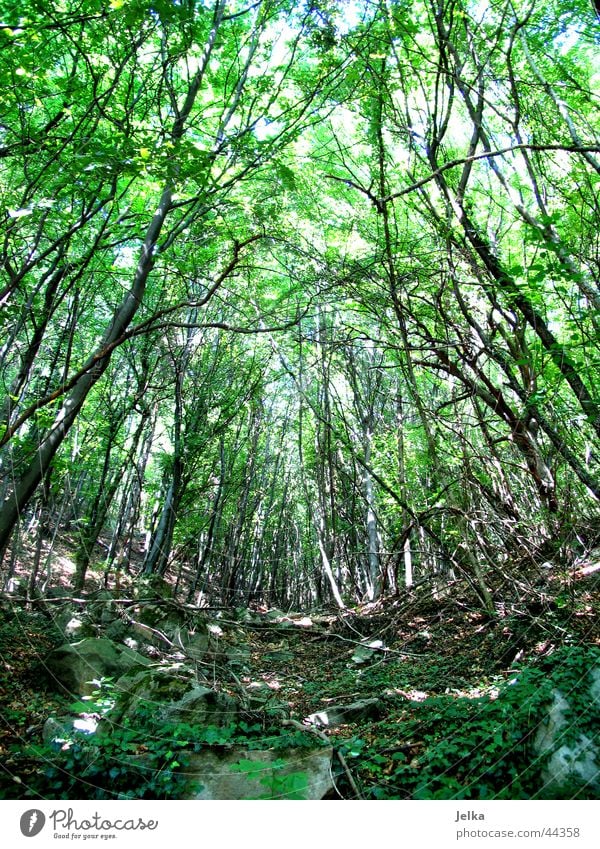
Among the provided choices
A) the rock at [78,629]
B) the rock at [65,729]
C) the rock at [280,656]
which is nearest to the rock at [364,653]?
the rock at [280,656]

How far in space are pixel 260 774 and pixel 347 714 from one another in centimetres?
131

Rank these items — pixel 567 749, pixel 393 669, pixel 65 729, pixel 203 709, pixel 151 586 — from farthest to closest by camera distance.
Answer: pixel 151 586 < pixel 393 669 < pixel 203 709 < pixel 65 729 < pixel 567 749

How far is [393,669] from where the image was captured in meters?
4.42

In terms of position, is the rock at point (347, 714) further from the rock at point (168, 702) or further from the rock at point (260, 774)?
the rock at point (260, 774)

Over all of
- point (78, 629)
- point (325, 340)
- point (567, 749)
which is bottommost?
point (567, 749)

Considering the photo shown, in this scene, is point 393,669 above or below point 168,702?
below

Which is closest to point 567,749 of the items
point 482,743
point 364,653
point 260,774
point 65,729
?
point 482,743

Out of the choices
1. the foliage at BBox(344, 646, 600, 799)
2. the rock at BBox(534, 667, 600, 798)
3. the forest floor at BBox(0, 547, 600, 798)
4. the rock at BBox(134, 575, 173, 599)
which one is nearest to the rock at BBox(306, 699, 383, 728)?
the forest floor at BBox(0, 547, 600, 798)

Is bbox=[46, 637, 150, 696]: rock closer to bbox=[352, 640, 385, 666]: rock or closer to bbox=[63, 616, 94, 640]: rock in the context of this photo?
bbox=[63, 616, 94, 640]: rock

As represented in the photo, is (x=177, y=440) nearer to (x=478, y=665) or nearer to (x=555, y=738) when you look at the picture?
(x=478, y=665)

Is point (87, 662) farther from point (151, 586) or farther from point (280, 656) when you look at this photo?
point (280, 656)

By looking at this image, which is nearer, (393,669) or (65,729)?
(65,729)

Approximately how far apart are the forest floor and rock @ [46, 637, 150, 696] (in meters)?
0.15

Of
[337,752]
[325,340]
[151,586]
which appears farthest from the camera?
[151,586]
